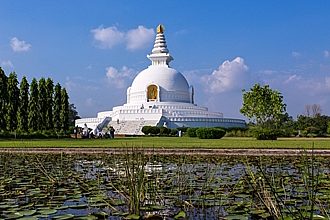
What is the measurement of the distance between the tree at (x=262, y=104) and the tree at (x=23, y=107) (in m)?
23.2

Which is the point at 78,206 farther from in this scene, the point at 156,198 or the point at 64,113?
the point at 64,113

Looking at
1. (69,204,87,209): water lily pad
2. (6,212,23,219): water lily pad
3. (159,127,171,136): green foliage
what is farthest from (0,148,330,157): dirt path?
(159,127,171,136): green foliage

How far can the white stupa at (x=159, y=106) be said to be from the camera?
51594 millimetres

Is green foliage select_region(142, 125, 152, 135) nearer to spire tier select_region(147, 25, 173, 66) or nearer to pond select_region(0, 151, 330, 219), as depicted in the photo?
spire tier select_region(147, 25, 173, 66)

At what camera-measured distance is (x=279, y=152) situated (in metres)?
18.2

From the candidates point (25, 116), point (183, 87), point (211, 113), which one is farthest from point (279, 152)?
point (183, 87)

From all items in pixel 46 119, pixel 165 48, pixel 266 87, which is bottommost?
pixel 46 119

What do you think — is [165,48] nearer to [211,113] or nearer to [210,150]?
[211,113]

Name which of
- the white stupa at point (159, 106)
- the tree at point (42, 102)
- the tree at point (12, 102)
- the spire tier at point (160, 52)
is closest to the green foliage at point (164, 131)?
the white stupa at point (159, 106)

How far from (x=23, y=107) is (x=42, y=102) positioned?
97.2 inches

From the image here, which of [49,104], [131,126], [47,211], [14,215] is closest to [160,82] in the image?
[131,126]

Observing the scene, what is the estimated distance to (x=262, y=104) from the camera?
4816 centimetres

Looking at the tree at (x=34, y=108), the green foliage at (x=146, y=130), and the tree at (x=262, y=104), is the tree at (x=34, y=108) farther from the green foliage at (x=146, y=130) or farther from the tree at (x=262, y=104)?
the tree at (x=262, y=104)

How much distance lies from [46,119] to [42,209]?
39344mm
